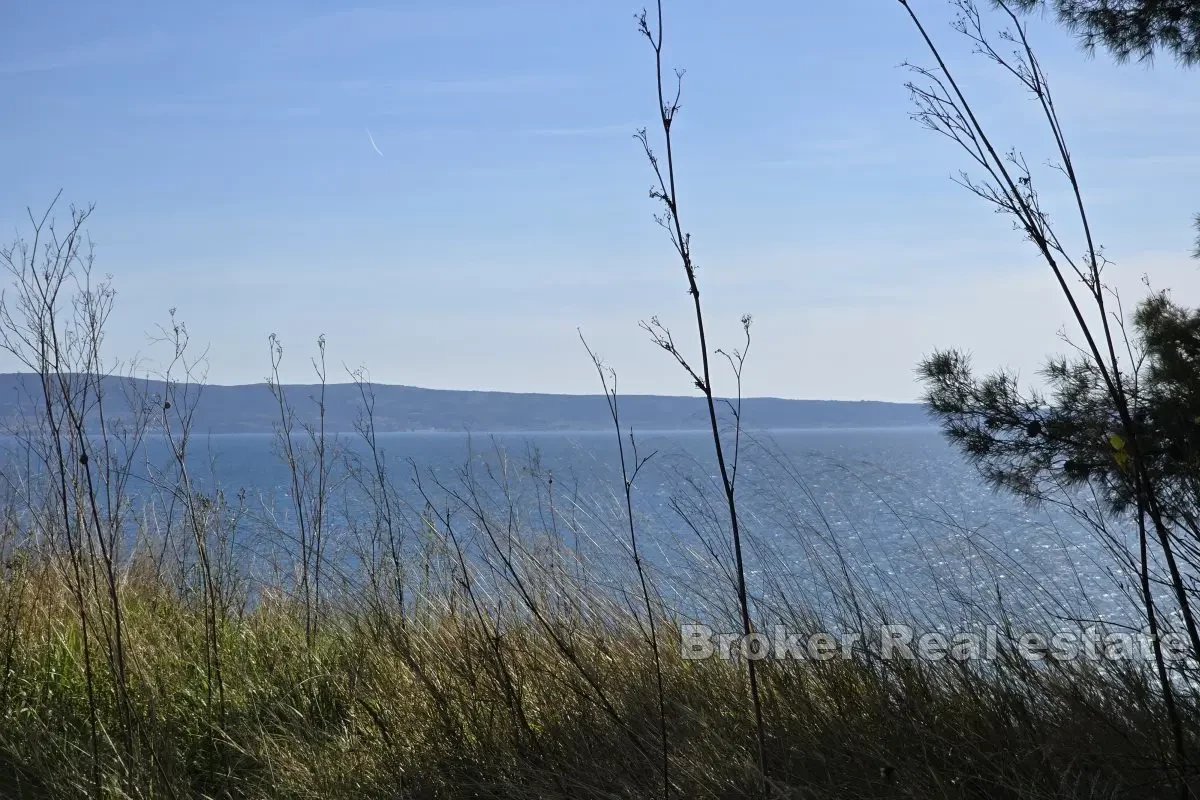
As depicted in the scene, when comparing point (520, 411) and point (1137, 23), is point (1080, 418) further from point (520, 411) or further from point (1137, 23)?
point (520, 411)

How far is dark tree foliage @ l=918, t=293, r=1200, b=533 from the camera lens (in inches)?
116

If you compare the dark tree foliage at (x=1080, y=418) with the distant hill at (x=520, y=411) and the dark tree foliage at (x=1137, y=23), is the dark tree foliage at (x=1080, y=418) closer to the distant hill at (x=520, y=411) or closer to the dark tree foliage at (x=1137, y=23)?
the dark tree foliage at (x=1137, y=23)

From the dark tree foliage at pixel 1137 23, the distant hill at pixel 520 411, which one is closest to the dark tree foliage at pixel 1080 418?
the dark tree foliage at pixel 1137 23

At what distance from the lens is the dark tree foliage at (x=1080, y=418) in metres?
2.94

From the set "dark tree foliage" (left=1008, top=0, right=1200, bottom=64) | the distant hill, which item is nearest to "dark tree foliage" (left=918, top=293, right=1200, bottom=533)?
"dark tree foliage" (left=1008, top=0, right=1200, bottom=64)

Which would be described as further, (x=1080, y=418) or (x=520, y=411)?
(x=520, y=411)

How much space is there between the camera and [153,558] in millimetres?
5297

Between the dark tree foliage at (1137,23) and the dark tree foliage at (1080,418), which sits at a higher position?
the dark tree foliage at (1137,23)

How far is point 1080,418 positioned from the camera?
3.31m

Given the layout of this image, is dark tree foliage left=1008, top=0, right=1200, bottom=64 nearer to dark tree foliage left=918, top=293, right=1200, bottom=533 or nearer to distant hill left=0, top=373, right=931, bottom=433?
dark tree foliage left=918, top=293, right=1200, bottom=533

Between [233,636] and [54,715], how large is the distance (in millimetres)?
689

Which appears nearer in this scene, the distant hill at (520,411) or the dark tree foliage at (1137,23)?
the dark tree foliage at (1137,23)

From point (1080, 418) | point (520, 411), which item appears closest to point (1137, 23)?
point (1080, 418)

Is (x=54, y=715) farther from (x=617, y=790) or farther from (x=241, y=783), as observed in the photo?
(x=617, y=790)
